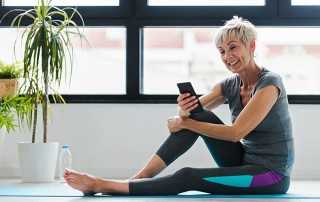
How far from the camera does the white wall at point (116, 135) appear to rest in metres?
4.91

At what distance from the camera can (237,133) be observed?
3.15 metres

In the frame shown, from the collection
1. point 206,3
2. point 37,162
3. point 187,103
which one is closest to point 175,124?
point 187,103

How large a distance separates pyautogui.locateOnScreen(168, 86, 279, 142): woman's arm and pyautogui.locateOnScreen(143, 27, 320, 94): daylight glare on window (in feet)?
6.20

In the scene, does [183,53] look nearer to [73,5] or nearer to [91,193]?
[73,5]

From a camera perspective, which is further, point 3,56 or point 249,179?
point 3,56

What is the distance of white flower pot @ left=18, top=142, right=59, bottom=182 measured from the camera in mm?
4480

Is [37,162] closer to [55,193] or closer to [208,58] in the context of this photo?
[55,193]

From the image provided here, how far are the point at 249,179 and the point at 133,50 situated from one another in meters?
2.11

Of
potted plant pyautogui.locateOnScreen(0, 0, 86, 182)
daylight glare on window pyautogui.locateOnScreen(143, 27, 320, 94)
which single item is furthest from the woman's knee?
daylight glare on window pyautogui.locateOnScreen(143, 27, 320, 94)

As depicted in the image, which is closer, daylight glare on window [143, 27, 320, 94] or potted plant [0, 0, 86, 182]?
potted plant [0, 0, 86, 182]

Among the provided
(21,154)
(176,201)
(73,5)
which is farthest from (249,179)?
(73,5)

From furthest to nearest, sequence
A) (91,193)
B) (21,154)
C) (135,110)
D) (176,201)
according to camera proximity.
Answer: (135,110) < (21,154) < (91,193) < (176,201)

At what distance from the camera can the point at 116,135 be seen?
16.3 ft

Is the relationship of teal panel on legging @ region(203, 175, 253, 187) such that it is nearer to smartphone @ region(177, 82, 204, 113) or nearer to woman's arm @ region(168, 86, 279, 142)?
woman's arm @ region(168, 86, 279, 142)
